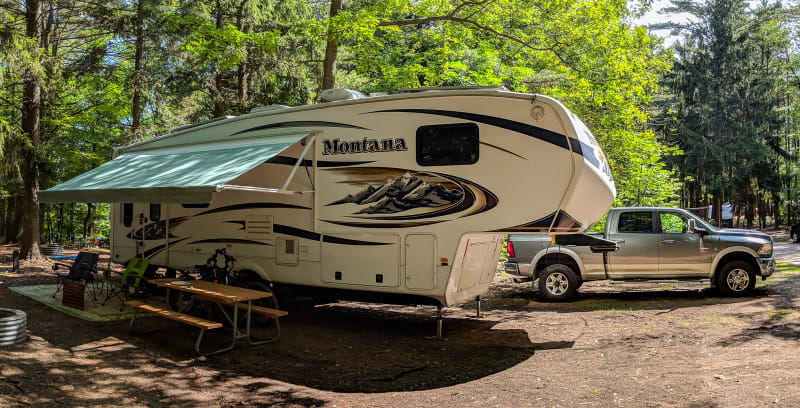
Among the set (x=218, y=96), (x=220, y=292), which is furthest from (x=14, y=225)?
(x=220, y=292)

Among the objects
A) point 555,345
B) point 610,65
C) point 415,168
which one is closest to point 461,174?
point 415,168

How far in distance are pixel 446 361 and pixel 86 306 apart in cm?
653

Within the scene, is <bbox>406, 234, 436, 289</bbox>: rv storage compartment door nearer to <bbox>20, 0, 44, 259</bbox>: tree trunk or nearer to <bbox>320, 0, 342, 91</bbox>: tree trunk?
<bbox>320, 0, 342, 91</bbox>: tree trunk

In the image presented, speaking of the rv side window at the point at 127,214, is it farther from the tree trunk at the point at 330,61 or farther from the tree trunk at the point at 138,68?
the tree trunk at the point at 138,68

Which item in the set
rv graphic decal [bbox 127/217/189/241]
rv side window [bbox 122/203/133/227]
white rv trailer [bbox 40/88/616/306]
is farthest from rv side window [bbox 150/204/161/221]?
white rv trailer [bbox 40/88/616/306]

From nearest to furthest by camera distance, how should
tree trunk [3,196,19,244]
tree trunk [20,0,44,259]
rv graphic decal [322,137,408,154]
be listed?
rv graphic decal [322,137,408,154]
tree trunk [20,0,44,259]
tree trunk [3,196,19,244]

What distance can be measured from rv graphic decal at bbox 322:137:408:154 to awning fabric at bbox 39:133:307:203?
0.47 meters

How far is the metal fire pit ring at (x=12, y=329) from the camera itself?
6.42m

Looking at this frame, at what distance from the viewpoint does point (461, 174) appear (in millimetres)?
7070

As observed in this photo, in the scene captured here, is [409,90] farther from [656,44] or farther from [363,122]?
[656,44]

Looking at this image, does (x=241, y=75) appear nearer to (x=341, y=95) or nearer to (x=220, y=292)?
(x=341, y=95)

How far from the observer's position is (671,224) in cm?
1046

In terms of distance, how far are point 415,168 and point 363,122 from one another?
112 cm

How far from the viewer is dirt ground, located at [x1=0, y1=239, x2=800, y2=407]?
5.13 m
